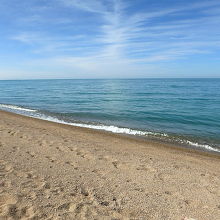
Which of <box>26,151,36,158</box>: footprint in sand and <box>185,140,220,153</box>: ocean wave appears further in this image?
<box>185,140,220,153</box>: ocean wave

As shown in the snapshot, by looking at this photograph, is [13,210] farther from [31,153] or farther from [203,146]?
[203,146]

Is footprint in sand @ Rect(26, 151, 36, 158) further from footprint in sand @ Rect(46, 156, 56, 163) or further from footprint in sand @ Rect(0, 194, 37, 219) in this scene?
footprint in sand @ Rect(0, 194, 37, 219)

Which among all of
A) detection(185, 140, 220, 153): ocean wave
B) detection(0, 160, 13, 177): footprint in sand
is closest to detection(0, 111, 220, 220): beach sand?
detection(0, 160, 13, 177): footprint in sand

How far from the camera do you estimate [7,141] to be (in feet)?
31.6

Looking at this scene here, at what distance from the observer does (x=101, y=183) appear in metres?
6.16

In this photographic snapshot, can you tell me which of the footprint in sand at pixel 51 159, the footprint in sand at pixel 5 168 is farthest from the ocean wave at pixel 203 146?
the footprint in sand at pixel 5 168

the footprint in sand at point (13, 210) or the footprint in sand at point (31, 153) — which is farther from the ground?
the footprint in sand at point (13, 210)

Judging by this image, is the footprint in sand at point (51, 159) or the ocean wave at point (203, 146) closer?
the footprint in sand at point (51, 159)

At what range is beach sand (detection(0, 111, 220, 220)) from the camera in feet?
16.1

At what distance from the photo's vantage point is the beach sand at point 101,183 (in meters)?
4.90

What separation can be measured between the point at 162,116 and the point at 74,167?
14552 millimetres

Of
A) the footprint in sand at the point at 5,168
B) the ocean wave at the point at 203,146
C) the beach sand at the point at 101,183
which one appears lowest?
the ocean wave at the point at 203,146

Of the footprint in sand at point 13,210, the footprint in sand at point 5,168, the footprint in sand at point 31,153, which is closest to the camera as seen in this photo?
the footprint in sand at point 13,210

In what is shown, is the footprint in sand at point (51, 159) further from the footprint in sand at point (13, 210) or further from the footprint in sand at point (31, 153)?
the footprint in sand at point (13, 210)
